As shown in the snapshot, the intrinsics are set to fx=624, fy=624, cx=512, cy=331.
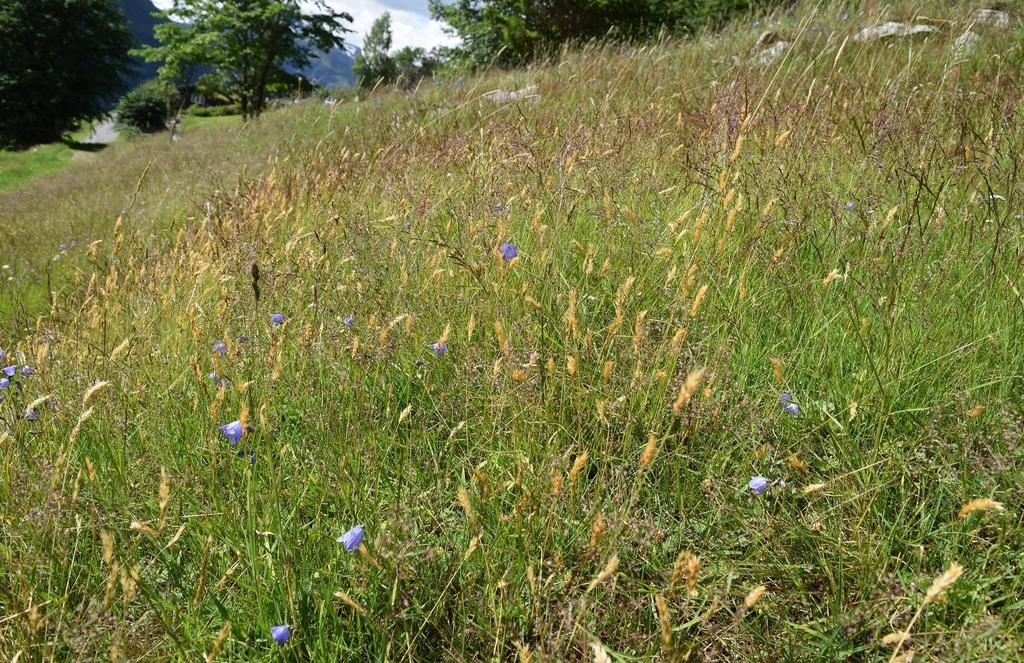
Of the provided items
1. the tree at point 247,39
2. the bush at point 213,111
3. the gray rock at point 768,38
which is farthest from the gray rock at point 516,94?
the bush at point 213,111

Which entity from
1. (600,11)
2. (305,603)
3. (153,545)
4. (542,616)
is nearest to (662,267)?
(542,616)

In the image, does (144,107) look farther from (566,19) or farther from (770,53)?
(770,53)

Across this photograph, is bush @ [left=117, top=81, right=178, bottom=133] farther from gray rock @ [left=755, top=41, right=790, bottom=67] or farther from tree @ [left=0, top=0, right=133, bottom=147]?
gray rock @ [left=755, top=41, right=790, bottom=67]

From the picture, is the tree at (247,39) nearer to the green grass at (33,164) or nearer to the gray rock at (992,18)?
the green grass at (33,164)

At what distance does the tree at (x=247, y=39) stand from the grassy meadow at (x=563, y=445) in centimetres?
3054

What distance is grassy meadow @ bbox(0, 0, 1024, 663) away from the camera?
3.95ft

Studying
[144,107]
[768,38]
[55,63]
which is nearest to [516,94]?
[768,38]

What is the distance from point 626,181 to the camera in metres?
2.81

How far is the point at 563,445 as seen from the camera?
5.25ft

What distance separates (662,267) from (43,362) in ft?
6.70

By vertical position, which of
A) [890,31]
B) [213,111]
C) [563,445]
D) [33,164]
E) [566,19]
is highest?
[566,19]

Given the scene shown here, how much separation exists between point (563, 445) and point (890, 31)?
574cm

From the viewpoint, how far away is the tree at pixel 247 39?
2867 cm

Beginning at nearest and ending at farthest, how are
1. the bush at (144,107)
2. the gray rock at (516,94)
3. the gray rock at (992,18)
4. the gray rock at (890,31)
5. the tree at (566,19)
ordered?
the gray rock at (890,31) → the gray rock at (992,18) → the gray rock at (516,94) → the tree at (566,19) → the bush at (144,107)
